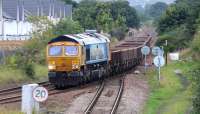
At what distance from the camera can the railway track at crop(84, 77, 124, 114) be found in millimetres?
21031

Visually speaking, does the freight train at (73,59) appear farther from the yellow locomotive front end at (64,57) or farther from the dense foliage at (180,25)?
the dense foliage at (180,25)

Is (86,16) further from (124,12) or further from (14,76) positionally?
(14,76)

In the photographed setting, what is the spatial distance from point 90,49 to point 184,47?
31.5 metres

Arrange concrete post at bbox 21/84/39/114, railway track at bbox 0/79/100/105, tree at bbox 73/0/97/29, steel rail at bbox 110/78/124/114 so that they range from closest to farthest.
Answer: concrete post at bbox 21/84/39/114, steel rail at bbox 110/78/124/114, railway track at bbox 0/79/100/105, tree at bbox 73/0/97/29

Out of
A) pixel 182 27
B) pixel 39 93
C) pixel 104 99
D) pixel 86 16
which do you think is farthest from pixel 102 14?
pixel 39 93

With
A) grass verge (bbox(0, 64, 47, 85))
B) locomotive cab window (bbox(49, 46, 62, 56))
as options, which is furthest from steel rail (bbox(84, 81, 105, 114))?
grass verge (bbox(0, 64, 47, 85))

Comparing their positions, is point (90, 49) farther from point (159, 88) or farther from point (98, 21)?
point (98, 21)

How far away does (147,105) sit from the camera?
2420 cm

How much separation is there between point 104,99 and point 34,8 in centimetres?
5308

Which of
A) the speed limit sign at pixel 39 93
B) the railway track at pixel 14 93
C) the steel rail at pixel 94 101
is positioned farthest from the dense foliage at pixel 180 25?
the speed limit sign at pixel 39 93

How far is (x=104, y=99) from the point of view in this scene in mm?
24328

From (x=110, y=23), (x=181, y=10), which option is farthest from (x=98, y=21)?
(x=181, y=10)

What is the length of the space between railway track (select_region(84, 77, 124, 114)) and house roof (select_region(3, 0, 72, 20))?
38.0 metres

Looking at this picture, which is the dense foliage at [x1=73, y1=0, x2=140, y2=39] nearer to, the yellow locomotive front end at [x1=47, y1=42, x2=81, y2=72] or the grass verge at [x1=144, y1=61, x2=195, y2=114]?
the grass verge at [x1=144, y1=61, x2=195, y2=114]
